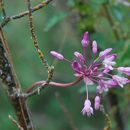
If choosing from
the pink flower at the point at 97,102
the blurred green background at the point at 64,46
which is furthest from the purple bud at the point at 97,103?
the blurred green background at the point at 64,46

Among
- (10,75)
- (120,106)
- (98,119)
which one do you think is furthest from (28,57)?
(10,75)

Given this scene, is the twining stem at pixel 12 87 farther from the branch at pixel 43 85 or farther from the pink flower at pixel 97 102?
the pink flower at pixel 97 102

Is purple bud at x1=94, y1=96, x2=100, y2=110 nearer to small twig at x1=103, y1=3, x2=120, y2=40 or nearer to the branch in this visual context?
the branch

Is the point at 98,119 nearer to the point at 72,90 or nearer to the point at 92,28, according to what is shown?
the point at 72,90

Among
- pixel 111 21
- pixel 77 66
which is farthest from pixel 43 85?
pixel 111 21

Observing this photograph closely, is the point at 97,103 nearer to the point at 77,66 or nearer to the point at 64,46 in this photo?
the point at 77,66

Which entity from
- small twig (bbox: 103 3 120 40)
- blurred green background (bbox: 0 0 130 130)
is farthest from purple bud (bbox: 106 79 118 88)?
small twig (bbox: 103 3 120 40)
